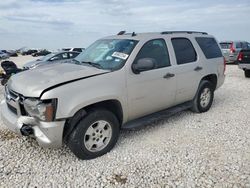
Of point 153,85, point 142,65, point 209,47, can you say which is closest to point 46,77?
point 142,65

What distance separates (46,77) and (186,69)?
274cm

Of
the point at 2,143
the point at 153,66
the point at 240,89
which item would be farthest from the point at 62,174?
the point at 240,89

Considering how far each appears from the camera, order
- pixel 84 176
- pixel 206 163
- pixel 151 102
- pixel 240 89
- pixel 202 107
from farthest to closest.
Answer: pixel 240 89 → pixel 202 107 → pixel 151 102 → pixel 206 163 → pixel 84 176

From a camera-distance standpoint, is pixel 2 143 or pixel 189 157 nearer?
pixel 189 157

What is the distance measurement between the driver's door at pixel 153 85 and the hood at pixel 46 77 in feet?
2.10

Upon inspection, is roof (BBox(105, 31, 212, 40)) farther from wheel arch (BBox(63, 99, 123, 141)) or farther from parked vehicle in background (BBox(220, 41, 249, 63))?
parked vehicle in background (BBox(220, 41, 249, 63))

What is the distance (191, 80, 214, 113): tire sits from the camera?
5562mm

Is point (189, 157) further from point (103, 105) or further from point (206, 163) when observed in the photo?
point (103, 105)

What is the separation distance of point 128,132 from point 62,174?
1696mm

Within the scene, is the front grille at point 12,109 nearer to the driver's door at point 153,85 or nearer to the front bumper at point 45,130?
the front bumper at point 45,130

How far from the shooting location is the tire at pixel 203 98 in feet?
18.2

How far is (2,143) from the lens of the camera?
4176mm

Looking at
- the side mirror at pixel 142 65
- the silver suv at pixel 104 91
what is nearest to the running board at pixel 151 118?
the silver suv at pixel 104 91

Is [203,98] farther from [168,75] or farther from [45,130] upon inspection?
[45,130]
